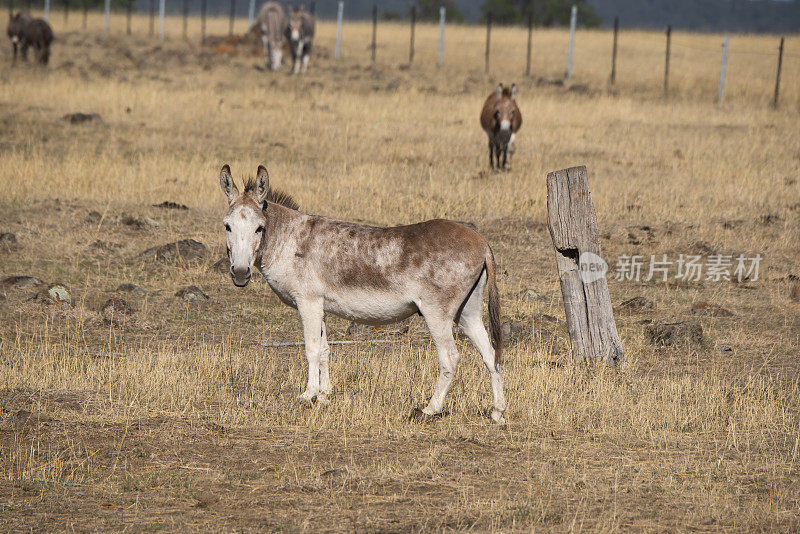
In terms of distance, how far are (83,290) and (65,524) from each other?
283 inches

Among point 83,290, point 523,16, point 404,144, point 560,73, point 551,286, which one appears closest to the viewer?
point 83,290

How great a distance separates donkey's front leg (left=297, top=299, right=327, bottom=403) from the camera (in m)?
8.10

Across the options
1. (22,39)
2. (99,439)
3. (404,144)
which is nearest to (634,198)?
(404,144)

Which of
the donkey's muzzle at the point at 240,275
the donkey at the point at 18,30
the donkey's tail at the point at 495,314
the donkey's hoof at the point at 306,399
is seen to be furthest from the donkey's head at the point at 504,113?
the donkey at the point at 18,30

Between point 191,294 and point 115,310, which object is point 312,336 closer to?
point 115,310

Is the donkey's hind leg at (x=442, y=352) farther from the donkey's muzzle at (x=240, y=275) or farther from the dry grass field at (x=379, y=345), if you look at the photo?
the donkey's muzzle at (x=240, y=275)

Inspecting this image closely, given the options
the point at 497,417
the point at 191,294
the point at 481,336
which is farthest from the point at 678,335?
the point at 191,294

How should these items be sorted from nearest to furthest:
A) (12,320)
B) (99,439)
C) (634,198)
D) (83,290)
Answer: (99,439), (12,320), (83,290), (634,198)

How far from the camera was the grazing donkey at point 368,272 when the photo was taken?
7.73 m

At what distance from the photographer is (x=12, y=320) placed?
11523mm

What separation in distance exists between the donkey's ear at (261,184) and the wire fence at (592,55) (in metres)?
26.2

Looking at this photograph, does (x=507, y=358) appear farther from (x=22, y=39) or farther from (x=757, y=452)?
(x=22, y=39)

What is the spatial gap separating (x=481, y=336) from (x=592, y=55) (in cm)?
3905

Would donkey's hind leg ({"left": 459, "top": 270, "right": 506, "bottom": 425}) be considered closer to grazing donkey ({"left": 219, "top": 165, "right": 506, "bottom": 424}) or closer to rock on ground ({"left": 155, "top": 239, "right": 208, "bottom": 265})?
grazing donkey ({"left": 219, "top": 165, "right": 506, "bottom": 424})
